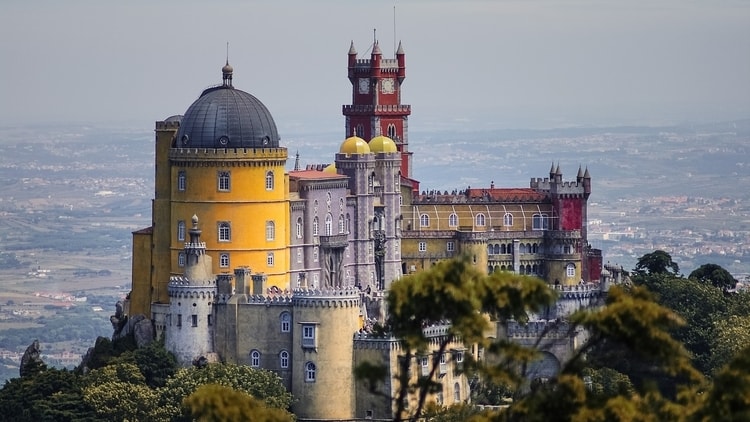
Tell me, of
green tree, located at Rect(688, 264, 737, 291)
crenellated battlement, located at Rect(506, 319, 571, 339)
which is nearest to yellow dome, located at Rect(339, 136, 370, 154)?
crenellated battlement, located at Rect(506, 319, 571, 339)

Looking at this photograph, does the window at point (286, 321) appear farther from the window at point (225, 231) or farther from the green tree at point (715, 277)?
the green tree at point (715, 277)

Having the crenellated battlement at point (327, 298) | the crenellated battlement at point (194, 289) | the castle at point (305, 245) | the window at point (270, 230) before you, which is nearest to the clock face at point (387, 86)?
the castle at point (305, 245)

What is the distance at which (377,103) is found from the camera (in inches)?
6353

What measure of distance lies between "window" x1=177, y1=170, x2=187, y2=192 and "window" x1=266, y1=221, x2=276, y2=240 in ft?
16.7

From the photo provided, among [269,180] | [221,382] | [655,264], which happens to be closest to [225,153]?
[269,180]

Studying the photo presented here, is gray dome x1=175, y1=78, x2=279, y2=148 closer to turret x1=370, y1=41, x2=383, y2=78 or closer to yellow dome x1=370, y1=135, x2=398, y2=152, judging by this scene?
yellow dome x1=370, y1=135, x2=398, y2=152

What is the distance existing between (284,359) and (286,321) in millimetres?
2030

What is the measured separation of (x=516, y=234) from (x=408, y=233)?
6.95 m

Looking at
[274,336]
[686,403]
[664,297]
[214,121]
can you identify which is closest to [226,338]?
[274,336]

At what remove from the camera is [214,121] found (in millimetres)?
132500

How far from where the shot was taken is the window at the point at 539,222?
152250mm

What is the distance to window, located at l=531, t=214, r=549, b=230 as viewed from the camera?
152m

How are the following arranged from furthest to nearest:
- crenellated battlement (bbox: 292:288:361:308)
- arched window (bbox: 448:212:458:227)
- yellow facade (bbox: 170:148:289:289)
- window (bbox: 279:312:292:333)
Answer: arched window (bbox: 448:212:458:227) → yellow facade (bbox: 170:148:289:289) → window (bbox: 279:312:292:333) → crenellated battlement (bbox: 292:288:361:308)

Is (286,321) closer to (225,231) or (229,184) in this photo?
(225,231)
